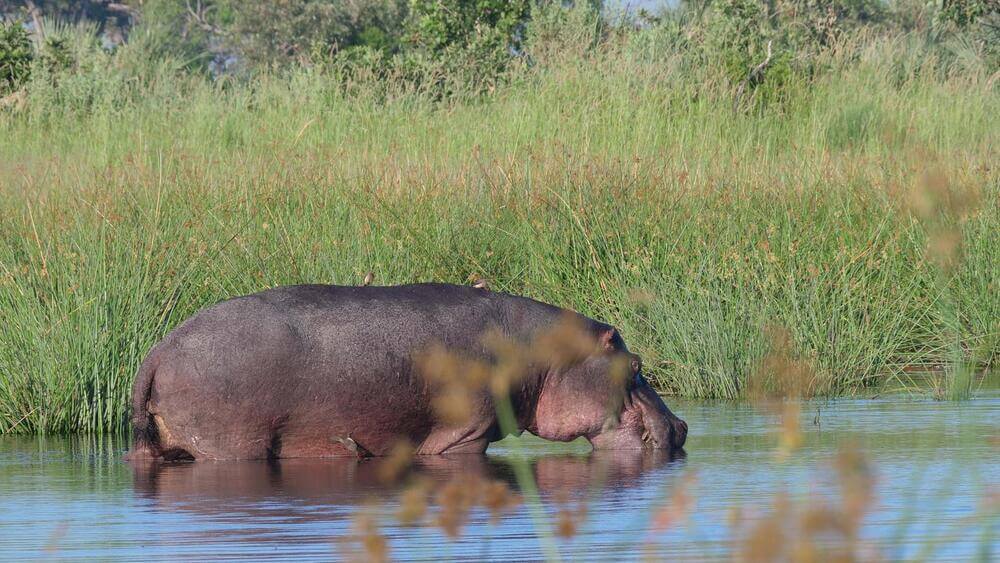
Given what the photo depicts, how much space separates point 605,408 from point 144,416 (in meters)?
1.95

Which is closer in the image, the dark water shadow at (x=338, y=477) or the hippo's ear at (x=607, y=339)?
the dark water shadow at (x=338, y=477)

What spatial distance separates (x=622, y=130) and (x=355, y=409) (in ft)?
26.9

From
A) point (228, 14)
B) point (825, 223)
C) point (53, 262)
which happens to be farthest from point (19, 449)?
point (228, 14)

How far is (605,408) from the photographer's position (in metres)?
7.52

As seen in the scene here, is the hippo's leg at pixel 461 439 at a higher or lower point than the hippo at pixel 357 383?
Answer: lower

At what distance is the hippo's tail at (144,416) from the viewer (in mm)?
6980

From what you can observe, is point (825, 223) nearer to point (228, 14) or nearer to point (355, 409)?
point (355, 409)

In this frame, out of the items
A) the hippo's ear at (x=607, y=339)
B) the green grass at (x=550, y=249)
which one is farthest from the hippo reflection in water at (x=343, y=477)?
the green grass at (x=550, y=249)

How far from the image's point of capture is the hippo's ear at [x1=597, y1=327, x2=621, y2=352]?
7.55 m

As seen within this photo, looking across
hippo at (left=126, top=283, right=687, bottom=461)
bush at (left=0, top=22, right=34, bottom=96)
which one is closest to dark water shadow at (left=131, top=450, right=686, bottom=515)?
hippo at (left=126, top=283, right=687, bottom=461)

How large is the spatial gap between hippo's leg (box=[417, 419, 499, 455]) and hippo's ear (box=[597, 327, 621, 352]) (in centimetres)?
61

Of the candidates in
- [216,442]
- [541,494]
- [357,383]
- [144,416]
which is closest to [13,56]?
[144,416]

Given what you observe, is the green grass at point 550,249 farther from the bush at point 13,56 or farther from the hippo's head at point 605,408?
the bush at point 13,56

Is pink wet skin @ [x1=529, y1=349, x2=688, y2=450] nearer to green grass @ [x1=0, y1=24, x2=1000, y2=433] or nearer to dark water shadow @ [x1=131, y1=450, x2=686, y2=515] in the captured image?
dark water shadow @ [x1=131, y1=450, x2=686, y2=515]
